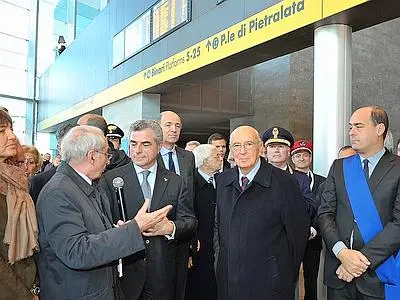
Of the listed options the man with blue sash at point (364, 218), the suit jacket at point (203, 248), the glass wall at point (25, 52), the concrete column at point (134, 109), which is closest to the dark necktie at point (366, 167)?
the man with blue sash at point (364, 218)

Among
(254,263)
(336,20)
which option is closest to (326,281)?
→ (254,263)

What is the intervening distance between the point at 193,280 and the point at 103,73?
6706mm

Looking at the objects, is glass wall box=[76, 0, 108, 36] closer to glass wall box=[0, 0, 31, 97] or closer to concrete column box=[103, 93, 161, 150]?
concrete column box=[103, 93, 161, 150]

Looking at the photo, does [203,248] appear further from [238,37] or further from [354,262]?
[238,37]

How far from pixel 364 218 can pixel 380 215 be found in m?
0.08

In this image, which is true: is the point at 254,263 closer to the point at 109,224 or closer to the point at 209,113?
the point at 109,224

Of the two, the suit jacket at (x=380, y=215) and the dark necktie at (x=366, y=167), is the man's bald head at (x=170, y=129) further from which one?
the dark necktie at (x=366, y=167)

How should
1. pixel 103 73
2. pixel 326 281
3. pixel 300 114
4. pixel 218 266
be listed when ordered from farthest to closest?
pixel 103 73, pixel 300 114, pixel 218 266, pixel 326 281

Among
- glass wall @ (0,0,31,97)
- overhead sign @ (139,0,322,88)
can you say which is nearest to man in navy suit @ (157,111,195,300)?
overhead sign @ (139,0,322,88)

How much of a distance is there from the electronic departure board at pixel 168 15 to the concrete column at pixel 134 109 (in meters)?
1.20

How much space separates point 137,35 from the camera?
7.63 meters

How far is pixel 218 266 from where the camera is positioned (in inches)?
107

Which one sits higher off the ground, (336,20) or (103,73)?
(103,73)

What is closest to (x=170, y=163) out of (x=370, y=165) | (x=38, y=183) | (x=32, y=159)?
(x=38, y=183)
